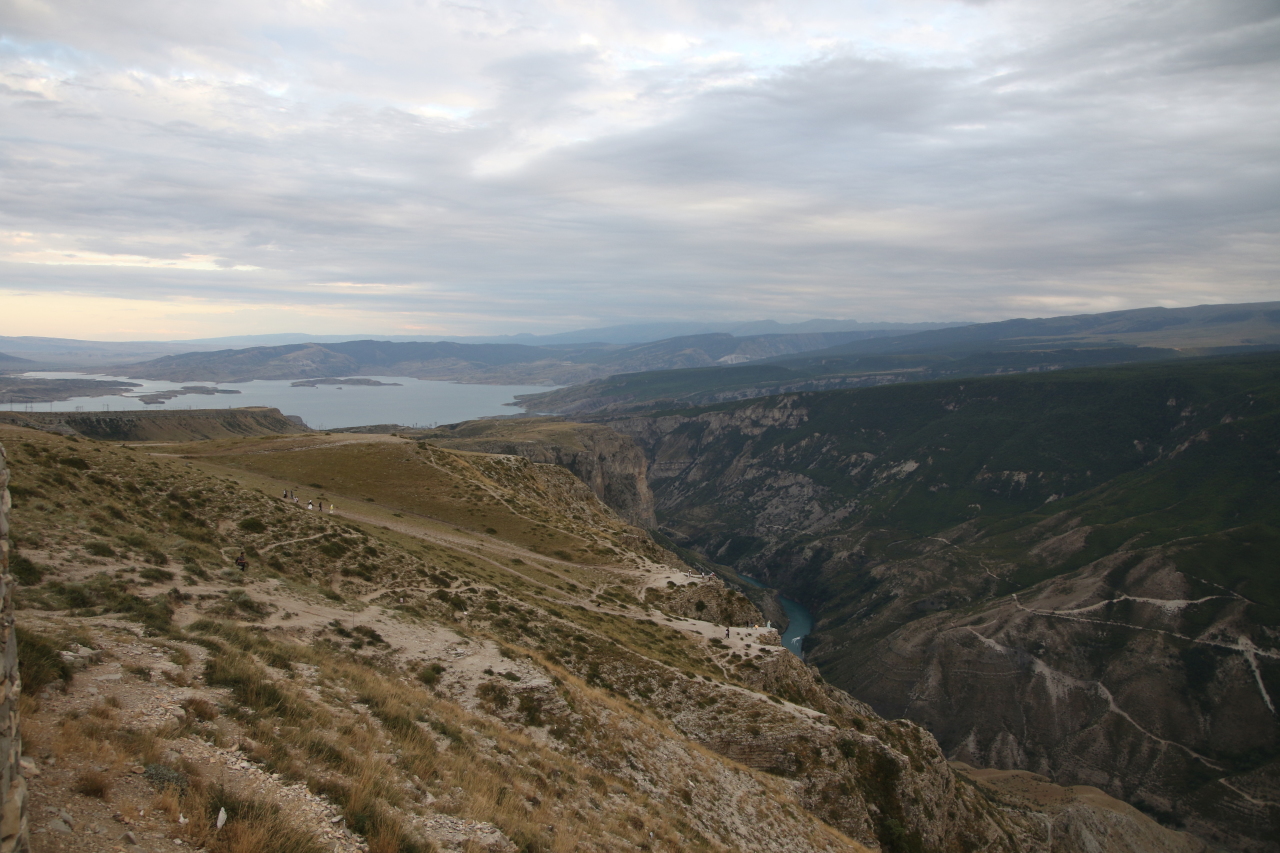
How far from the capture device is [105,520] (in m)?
25.0

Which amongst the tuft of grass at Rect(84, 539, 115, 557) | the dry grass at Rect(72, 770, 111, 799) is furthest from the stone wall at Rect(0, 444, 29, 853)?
the tuft of grass at Rect(84, 539, 115, 557)

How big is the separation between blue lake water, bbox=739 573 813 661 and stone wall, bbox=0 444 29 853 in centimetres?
16191

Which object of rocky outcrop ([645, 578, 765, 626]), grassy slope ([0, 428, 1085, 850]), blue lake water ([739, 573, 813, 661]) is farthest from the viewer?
blue lake water ([739, 573, 813, 661])

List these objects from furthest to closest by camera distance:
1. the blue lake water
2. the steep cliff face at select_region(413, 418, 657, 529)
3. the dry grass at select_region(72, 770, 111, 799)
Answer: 1. the blue lake water
2. the steep cliff face at select_region(413, 418, 657, 529)
3. the dry grass at select_region(72, 770, 111, 799)

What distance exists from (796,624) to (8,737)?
613 ft

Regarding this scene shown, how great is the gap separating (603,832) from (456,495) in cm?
4728

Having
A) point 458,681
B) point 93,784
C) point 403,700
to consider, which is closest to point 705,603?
point 458,681

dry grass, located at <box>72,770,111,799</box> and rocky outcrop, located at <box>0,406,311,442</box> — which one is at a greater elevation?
dry grass, located at <box>72,770,111,799</box>

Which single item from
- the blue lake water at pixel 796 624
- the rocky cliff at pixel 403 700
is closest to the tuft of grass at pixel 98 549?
the rocky cliff at pixel 403 700

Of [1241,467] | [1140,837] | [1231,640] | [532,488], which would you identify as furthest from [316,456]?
[1241,467]

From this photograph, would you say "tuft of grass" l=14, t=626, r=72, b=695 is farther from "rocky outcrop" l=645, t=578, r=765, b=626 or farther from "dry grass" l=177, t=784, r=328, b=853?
"rocky outcrop" l=645, t=578, r=765, b=626

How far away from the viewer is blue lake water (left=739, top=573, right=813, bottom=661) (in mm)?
161625

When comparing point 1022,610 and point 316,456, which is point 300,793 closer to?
point 316,456

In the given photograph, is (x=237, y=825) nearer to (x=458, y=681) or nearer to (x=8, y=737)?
(x=8, y=737)
